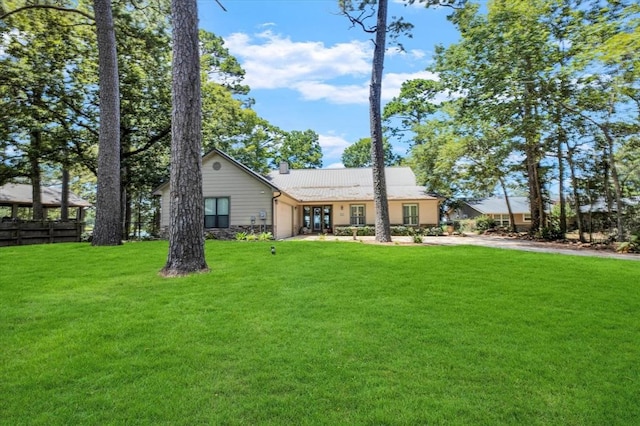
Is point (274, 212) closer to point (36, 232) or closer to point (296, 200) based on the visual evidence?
point (296, 200)

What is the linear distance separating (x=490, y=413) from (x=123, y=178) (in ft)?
67.4

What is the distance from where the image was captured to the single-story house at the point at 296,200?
1652cm

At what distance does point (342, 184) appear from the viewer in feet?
82.6

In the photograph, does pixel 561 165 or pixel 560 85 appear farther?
pixel 561 165

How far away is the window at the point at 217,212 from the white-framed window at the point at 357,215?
9.13 metres

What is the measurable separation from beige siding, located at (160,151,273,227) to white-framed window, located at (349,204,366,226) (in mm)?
7779

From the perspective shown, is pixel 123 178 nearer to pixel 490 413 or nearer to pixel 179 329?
pixel 179 329

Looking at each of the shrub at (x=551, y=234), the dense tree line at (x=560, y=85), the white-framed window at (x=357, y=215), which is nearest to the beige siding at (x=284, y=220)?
the white-framed window at (x=357, y=215)

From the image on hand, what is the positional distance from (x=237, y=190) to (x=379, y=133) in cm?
778

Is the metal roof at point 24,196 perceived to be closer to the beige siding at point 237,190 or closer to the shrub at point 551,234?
the beige siding at point 237,190

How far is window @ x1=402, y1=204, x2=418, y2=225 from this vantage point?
22.1 m

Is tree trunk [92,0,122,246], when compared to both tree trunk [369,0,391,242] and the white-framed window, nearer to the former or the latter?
tree trunk [369,0,391,242]

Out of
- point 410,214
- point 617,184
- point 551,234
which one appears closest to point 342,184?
point 410,214

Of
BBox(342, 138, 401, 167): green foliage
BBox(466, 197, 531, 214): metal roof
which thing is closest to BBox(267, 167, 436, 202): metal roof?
BBox(466, 197, 531, 214): metal roof
